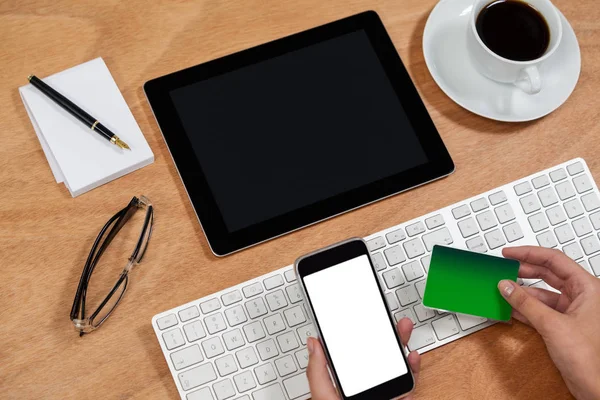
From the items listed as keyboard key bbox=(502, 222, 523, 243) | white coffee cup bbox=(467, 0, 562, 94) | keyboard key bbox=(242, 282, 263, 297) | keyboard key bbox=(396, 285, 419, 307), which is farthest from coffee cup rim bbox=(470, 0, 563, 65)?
keyboard key bbox=(242, 282, 263, 297)

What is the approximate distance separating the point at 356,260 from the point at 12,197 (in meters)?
0.45

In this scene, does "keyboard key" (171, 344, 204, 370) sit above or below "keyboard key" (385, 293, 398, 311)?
above

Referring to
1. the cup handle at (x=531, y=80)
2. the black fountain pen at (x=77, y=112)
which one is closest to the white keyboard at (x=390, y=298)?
the cup handle at (x=531, y=80)

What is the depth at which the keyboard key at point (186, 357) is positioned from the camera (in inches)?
32.1

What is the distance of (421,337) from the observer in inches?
33.2

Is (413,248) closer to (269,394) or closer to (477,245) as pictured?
(477,245)

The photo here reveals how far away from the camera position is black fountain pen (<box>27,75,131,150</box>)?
0.87 meters

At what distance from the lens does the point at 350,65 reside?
922 millimetres

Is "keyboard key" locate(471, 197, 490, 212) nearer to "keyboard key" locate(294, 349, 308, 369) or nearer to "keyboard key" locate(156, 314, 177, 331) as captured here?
"keyboard key" locate(294, 349, 308, 369)

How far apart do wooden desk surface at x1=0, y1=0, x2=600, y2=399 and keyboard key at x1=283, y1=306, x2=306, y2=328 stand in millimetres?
63

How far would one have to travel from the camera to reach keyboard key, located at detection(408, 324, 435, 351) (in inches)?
33.1

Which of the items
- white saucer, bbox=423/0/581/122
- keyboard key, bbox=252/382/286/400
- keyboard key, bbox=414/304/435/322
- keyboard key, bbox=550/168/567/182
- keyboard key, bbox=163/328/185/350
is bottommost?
keyboard key, bbox=252/382/286/400

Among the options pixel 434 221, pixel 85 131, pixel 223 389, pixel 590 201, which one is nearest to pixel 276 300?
pixel 223 389

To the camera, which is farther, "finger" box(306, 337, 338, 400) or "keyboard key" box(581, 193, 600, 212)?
"keyboard key" box(581, 193, 600, 212)
